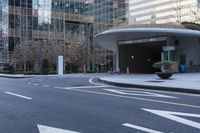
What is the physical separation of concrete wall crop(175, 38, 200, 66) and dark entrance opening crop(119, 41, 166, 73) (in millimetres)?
3634

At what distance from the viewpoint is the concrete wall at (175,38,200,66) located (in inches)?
1748

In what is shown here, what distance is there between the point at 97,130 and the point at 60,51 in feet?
182

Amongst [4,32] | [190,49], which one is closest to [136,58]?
[190,49]

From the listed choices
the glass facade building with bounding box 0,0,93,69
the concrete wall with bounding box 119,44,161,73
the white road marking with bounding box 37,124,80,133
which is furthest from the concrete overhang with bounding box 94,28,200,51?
the white road marking with bounding box 37,124,80,133

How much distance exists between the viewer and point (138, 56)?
5522cm

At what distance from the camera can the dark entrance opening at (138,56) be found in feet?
168

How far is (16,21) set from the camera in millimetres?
69250

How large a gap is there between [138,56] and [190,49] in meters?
11.8

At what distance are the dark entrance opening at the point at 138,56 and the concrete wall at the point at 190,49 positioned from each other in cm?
363

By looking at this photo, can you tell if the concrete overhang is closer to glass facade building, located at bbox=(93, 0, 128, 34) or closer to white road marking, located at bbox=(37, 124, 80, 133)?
glass facade building, located at bbox=(93, 0, 128, 34)

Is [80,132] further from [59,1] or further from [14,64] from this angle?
[59,1]

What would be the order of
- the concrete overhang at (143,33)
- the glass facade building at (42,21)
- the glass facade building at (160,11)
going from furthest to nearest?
the glass facade building at (160,11), the glass facade building at (42,21), the concrete overhang at (143,33)

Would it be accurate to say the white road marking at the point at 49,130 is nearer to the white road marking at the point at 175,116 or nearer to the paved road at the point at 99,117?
the paved road at the point at 99,117

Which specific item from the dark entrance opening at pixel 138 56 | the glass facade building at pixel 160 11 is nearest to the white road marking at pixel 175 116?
the dark entrance opening at pixel 138 56
